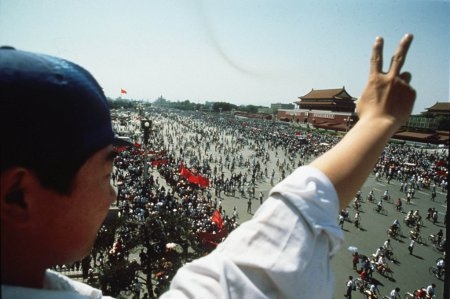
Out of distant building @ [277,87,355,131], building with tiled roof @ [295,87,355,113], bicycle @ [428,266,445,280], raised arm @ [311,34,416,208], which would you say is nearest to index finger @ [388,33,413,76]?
raised arm @ [311,34,416,208]

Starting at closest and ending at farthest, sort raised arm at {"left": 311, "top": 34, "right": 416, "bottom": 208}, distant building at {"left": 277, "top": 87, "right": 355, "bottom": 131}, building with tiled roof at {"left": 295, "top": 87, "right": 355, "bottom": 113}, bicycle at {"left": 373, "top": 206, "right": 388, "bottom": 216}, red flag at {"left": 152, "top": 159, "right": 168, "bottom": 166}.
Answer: raised arm at {"left": 311, "top": 34, "right": 416, "bottom": 208}, bicycle at {"left": 373, "top": 206, "right": 388, "bottom": 216}, red flag at {"left": 152, "top": 159, "right": 168, "bottom": 166}, distant building at {"left": 277, "top": 87, "right": 355, "bottom": 131}, building with tiled roof at {"left": 295, "top": 87, "right": 355, "bottom": 113}

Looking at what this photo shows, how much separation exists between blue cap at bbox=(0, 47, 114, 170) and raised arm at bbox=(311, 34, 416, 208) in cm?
51

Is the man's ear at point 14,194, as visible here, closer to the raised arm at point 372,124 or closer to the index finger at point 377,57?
the raised arm at point 372,124

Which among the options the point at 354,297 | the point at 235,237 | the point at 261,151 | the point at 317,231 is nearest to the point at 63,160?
the point at 235,237

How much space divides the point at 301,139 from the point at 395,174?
57.1ft

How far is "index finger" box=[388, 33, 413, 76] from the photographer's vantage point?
2.78 feet

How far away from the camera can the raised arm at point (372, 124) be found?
0.77m

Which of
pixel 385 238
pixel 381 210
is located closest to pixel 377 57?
pixel 385 238

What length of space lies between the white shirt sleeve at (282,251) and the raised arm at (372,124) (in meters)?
0.05

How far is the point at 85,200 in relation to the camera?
687mm

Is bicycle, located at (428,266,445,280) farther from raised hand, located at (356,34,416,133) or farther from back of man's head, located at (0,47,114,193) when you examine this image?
back of man's head, located at (0,47,114,193)

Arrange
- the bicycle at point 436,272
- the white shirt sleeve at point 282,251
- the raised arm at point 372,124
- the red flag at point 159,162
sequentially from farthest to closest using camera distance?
the red flag at point 159,162, the bicycle at point 436,272, the raised arm at point 372,124, the white shirt sleeve at point 282,251

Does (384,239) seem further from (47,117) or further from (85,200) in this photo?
(47,117)

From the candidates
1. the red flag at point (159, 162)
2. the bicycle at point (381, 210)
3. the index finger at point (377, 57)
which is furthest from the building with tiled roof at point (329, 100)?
the index finger at point (377, 57)
